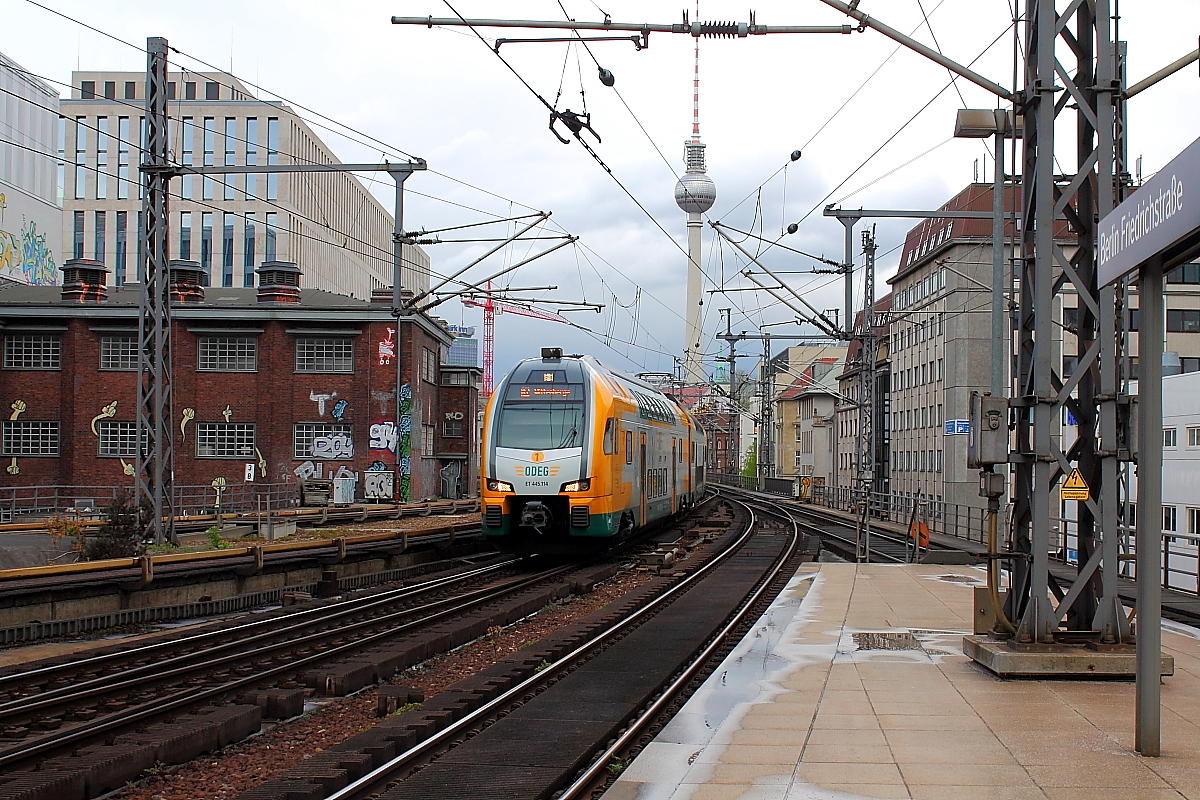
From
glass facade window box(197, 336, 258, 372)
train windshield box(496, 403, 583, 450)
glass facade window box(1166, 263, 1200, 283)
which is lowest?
train windshield box(496, 403, 583, 450)

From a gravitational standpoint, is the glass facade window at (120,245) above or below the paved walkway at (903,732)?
above

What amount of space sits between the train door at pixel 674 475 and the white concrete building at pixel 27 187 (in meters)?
46.6

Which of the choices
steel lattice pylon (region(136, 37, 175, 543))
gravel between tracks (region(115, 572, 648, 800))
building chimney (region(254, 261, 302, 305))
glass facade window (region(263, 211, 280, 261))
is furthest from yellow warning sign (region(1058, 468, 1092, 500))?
glass facade window (region(263, 211, 280, 261))

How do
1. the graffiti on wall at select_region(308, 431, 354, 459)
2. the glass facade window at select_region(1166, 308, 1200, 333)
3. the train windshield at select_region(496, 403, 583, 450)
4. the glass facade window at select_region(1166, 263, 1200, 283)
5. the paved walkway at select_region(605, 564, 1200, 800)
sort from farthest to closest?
the glass facade window at select_region(1166, 263, 1200, 283)
the glass facade window at select_region(1166, 308, 1200, 333)
the graffiti on wall at select_region(308, 431, 354, 459)
the train windshield at select_region(496, 403, 583, 450)
the paved walkway at select_region(605, 564, 1200, 800)

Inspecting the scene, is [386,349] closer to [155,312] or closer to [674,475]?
[674,475]

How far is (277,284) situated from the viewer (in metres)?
43.1

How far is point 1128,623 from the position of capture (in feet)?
31.2

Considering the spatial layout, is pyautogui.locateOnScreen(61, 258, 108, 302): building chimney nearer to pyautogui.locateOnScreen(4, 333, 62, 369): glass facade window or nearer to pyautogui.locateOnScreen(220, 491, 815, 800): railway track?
pyautogui.locateOnScreen(4, 333, 62, 369): glass facade window

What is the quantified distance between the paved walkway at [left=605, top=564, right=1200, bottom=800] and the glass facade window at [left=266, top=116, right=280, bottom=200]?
228 feet

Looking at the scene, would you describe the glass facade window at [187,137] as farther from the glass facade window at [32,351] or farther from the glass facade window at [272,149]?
the glass facade window at [32,351]

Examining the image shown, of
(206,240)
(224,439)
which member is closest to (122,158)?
(206,240)

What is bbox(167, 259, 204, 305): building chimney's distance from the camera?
42750 millimetres

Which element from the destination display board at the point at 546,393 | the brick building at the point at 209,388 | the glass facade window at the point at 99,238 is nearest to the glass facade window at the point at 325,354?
the brick building at the point at 209,388

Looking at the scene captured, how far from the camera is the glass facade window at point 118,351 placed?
41.9m
